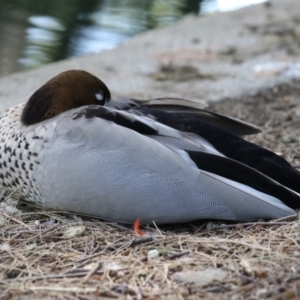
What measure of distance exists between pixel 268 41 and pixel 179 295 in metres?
5.85

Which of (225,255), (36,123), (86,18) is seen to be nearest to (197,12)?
(86,18)

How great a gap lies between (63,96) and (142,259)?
1.19 metres

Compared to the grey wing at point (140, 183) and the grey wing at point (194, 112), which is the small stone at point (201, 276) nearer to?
the grey wing at point (140, 183)

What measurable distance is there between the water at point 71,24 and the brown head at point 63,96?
4.42m

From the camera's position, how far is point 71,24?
9945 millimetres

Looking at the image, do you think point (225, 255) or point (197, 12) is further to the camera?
point (197, 12)

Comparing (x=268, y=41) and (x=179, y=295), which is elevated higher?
(x=268, y=41)

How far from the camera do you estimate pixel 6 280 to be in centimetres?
295

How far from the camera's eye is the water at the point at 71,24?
8891 mm

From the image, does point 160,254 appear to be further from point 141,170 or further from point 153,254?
point 141,170

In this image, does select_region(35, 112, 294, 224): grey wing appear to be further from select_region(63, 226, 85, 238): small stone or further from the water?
the water

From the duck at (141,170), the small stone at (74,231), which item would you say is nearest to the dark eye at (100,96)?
the duck at (141,170)

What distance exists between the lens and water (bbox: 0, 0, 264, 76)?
29.2ft

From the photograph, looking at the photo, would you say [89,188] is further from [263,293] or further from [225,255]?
[263,293]
